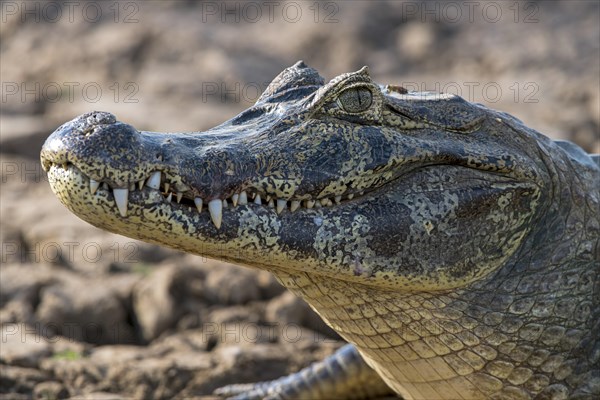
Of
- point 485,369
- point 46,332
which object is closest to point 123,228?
point 485,369

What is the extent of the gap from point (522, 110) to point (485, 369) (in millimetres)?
5717

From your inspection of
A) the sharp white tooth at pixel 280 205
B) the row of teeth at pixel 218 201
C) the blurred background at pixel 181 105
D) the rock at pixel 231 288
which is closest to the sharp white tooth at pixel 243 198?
the row of teeth at pixel 218 201

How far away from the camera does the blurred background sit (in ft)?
17.8

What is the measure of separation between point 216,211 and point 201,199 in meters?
0.06

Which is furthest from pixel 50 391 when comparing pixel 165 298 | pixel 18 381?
pixel 165 298

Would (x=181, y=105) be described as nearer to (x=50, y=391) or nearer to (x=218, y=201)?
(x=50, y=391)

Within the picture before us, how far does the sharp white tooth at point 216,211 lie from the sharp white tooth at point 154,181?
19cm

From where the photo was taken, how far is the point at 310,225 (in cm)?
352

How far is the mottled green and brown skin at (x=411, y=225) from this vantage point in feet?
11.3

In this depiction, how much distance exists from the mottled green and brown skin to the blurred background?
5.65 ft

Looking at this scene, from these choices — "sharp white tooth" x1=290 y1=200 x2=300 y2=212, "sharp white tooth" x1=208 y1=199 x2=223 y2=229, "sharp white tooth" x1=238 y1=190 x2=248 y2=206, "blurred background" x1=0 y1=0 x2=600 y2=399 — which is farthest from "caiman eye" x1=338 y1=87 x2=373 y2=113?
"blurred background" x1=0 y1=0 x2=600 y2=399

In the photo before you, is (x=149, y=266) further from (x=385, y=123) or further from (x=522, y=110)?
(x=522, y=110)

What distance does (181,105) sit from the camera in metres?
9.53

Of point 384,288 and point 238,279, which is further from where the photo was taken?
point 238,279
